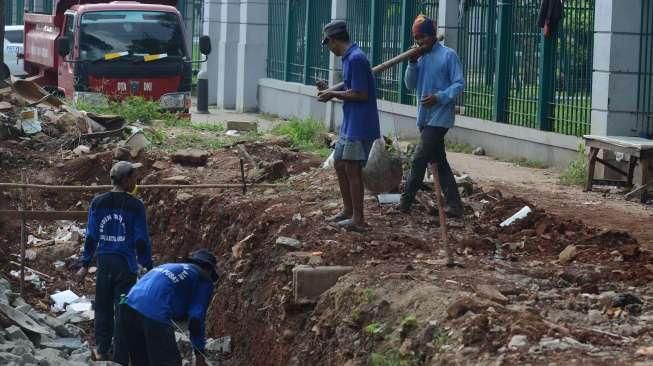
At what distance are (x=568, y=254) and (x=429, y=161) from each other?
5.81 feet

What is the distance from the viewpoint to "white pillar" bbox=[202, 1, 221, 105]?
31.7 m

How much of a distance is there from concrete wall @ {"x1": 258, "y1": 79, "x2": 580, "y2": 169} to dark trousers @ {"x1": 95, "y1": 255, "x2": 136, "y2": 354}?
8284mm

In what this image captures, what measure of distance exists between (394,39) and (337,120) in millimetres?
2528

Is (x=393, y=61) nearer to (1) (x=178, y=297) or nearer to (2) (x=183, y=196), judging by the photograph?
(1) (x=178, y=297)

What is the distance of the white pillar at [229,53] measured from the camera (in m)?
30.3

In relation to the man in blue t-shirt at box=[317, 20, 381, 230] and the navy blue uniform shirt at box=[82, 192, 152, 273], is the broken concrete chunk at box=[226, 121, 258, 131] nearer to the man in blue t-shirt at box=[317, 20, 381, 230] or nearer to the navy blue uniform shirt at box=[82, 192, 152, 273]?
the man in blue t-shirt at box=[317, 20, 381, 230]

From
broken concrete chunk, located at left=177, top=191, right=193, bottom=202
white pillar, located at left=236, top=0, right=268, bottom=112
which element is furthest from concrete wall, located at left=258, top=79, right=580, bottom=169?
broken concrete chunk, located at left=177, top=191, right=193, bottom=202

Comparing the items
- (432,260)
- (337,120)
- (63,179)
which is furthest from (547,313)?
(337,120)

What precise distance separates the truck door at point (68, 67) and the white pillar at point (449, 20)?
231 inches

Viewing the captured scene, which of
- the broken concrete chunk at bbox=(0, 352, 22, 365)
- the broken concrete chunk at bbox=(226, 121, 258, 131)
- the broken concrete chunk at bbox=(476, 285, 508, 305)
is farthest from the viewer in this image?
the broken concrete chunk at bbox=(226, 121, 258, 131)

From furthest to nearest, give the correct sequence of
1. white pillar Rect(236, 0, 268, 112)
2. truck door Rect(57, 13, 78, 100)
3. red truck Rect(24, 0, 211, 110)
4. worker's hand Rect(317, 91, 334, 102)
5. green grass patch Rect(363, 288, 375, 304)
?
white pillar Rect(236, 0, 268, 112), truck door Rect(57, 13, 78, 100), red truck Rect(24, 0, 211, 110), worker's hand Rect(317, 91, 334, 102), green grass patch Rect(363, 288, 375, 304)

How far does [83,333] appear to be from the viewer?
38.3ft

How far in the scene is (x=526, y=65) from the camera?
18.5 meters

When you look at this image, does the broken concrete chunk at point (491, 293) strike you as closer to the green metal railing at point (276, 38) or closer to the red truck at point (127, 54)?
the red truck at point (127, 54)
